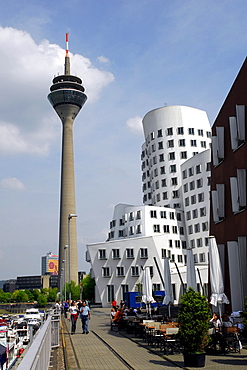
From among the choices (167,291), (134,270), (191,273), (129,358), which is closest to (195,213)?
(134,270)

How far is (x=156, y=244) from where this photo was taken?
2544 inches

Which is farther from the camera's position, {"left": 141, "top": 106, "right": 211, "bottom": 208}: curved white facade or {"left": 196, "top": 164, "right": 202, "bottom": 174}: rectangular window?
{"left": 141, "top": 106, "right": 211, "bottom": 208}: curved white facade

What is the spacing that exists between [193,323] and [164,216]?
58.3 metres

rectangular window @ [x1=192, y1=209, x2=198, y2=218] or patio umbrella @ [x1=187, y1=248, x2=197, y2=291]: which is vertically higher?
rectangular window @ [x1=192, y1=209, x2=198, y2=218]

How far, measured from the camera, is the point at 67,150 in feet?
333

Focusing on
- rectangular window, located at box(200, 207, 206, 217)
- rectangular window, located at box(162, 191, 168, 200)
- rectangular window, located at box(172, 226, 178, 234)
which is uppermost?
rectangular window, located at box(162, 191, 168, 200)

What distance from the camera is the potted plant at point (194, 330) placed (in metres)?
11.5

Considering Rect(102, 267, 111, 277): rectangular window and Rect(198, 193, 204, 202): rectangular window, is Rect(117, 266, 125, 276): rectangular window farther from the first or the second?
Rect(198, 193, 204, 202): rectangular window

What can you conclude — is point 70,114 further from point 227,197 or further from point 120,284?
point 227,197

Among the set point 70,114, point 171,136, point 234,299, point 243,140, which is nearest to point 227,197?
point 243,140

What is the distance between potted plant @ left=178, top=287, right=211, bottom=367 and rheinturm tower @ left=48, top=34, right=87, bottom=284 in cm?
7656

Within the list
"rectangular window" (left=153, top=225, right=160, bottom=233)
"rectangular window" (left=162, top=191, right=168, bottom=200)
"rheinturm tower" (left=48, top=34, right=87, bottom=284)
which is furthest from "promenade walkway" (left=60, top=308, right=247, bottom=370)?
"rheinturm tower" (left=48, top=34, right=87, bottom=284)

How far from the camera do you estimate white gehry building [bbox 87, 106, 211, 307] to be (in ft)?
215

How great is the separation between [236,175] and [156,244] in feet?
145
